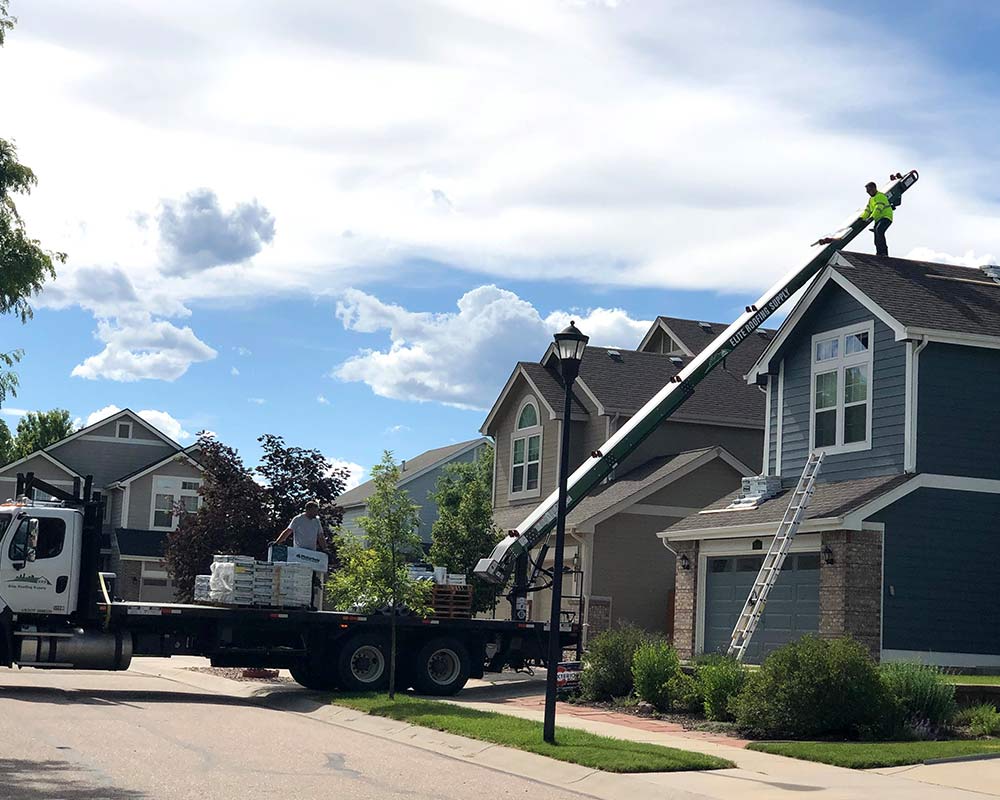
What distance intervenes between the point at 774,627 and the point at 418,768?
11330mm

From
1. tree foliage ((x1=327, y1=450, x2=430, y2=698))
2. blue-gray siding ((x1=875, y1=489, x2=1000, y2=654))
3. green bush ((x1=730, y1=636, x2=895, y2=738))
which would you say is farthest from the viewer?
blue-gray siding ((x1=875, y1=489, x2=1000, y2=654))

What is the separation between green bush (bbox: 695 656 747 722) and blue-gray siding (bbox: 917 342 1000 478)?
5.92m

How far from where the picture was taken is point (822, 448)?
2509 centimetres

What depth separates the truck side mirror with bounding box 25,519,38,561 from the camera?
2195 cm

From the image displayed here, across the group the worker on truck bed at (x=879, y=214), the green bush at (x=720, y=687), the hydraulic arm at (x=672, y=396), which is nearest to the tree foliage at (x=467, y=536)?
the hydraulic arm at (x=672, y=396)

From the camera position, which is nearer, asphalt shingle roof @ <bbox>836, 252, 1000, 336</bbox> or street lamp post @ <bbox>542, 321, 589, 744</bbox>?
street lamp post @ <bbox>542, 321, 589, 744</bbox>

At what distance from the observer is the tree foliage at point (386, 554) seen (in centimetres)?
2183

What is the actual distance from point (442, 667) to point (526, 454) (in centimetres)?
1410

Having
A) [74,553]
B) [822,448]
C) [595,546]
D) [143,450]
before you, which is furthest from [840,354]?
[143,450]

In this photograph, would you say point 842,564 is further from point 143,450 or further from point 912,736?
point 143,450

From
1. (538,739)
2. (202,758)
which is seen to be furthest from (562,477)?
(202,758)

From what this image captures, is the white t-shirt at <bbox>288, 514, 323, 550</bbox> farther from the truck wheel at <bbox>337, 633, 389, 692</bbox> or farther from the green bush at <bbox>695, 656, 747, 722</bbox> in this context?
the green bush at <bbox>695, 656, 747, 722</bbox>

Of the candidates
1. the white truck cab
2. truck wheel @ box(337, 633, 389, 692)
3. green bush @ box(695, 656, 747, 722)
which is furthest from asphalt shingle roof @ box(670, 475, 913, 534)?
the white truck cab

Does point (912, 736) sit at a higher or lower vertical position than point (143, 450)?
lower
